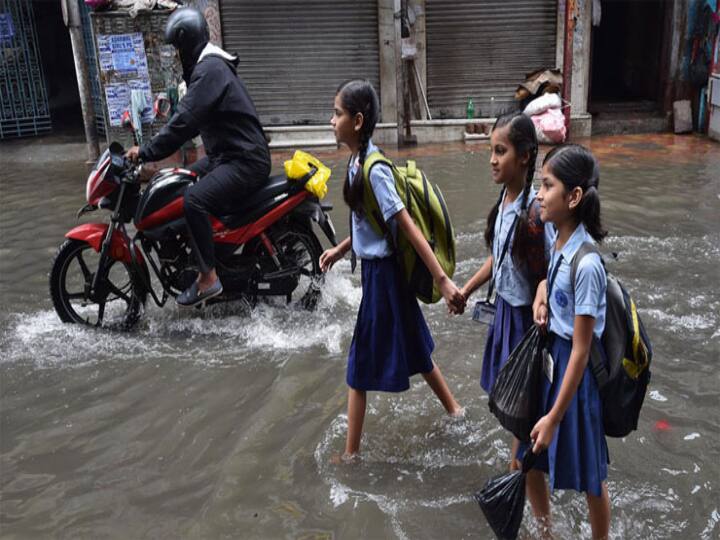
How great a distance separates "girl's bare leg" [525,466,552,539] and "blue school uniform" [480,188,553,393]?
1.38 ft

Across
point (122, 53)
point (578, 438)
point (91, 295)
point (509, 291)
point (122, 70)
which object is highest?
point (122, 53)

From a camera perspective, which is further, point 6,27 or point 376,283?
point 6,27

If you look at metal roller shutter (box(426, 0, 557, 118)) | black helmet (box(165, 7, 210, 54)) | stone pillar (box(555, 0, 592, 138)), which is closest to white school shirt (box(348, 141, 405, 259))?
black helmet (box(165, 7, 210, 54))

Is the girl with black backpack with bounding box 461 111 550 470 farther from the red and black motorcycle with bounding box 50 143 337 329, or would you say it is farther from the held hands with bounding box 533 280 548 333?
the red and black motorcycle with bounding box 50 143 337 329

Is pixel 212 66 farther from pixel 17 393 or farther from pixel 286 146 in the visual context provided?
pixel 286 146

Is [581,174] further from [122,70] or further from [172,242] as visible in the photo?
[122,70]

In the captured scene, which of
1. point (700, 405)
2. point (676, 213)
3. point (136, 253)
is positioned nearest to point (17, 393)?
point (136, 253)

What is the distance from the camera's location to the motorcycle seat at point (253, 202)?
5027mm

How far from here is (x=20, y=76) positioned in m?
12.8

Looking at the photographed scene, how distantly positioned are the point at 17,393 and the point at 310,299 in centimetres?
200

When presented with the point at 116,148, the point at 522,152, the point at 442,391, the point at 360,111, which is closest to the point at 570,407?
the point at 522,152

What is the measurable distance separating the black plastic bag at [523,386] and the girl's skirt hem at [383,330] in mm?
789

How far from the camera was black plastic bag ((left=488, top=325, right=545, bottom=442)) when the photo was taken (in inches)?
100

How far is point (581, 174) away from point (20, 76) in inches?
497
